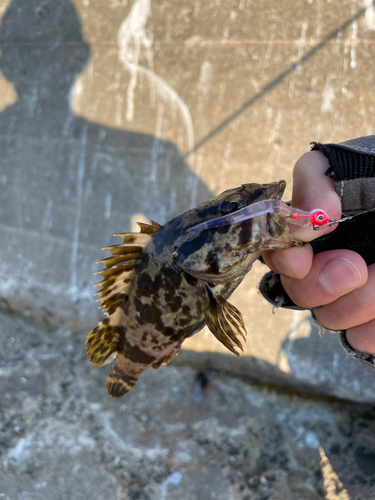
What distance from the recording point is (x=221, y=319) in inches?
60.6

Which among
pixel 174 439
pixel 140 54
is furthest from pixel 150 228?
pixel 140 54

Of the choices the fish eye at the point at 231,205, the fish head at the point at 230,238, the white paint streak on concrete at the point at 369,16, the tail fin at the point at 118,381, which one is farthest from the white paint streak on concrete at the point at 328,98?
the tail fin at the point at 118,381

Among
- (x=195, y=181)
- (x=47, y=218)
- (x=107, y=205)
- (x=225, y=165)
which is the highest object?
(x=225, y=165)

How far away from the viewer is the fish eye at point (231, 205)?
148 centimetres

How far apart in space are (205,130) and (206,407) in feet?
9.44

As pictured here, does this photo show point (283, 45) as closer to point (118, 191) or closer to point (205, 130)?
point (205, 130)

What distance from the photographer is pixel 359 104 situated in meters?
2.80

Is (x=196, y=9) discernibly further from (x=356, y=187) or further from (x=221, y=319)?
(x=221, y=319)

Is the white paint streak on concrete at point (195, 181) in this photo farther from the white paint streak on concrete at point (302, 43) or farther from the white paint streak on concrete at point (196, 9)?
the white paint streak on concrete at point (196, 9)

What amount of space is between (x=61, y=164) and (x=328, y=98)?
2.93m

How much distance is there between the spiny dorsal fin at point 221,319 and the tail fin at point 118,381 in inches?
35.6

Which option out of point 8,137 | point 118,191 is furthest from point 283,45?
point 8,137

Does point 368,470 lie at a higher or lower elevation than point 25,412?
higher

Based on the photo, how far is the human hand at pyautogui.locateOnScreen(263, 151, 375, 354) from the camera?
4.84 ft
